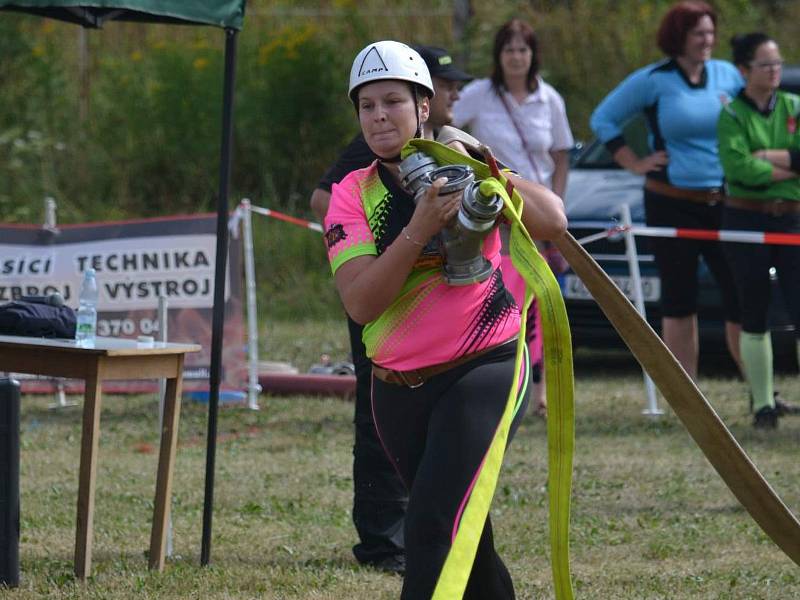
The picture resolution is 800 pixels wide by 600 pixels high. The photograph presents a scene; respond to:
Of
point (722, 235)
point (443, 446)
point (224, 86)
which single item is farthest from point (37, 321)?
point (722, 235)

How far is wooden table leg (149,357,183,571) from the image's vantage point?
5750 millimetres

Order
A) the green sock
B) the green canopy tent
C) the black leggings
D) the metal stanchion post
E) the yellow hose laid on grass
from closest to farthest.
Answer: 1. the yellow hose laid on grass
2. the black leggings
3. the green canopy tent
4. the green sock
5. the metal stanchion post

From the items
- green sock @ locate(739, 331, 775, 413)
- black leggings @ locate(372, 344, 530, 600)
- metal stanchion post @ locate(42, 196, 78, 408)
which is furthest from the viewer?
metal stanchion post @ locate(42, 196, 78, 408)

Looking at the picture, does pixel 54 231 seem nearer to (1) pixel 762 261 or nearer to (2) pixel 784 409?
(1) pixel 762 261

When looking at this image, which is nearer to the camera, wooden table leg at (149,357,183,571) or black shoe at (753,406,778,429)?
wooden table leg at (149,357,183,571)

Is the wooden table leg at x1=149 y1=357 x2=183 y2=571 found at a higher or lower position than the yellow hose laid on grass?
lower

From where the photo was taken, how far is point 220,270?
5.82 metres

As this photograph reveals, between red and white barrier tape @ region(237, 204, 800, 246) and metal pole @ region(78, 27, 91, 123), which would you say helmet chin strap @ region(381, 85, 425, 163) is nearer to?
red and white barrier tape @ region(237, 204, 800, 246)

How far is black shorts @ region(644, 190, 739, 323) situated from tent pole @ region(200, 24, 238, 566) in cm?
386

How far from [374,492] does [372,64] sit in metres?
2.31

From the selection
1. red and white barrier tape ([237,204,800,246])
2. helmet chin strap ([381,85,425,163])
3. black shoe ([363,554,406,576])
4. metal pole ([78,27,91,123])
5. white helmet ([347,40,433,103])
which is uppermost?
metal pole ([78,27,91,123])

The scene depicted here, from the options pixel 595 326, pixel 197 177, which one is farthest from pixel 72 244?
pixel 197 177

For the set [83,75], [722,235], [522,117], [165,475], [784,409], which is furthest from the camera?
[83,75]

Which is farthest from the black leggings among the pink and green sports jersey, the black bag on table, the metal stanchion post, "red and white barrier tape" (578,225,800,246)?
the metal stanchion post
